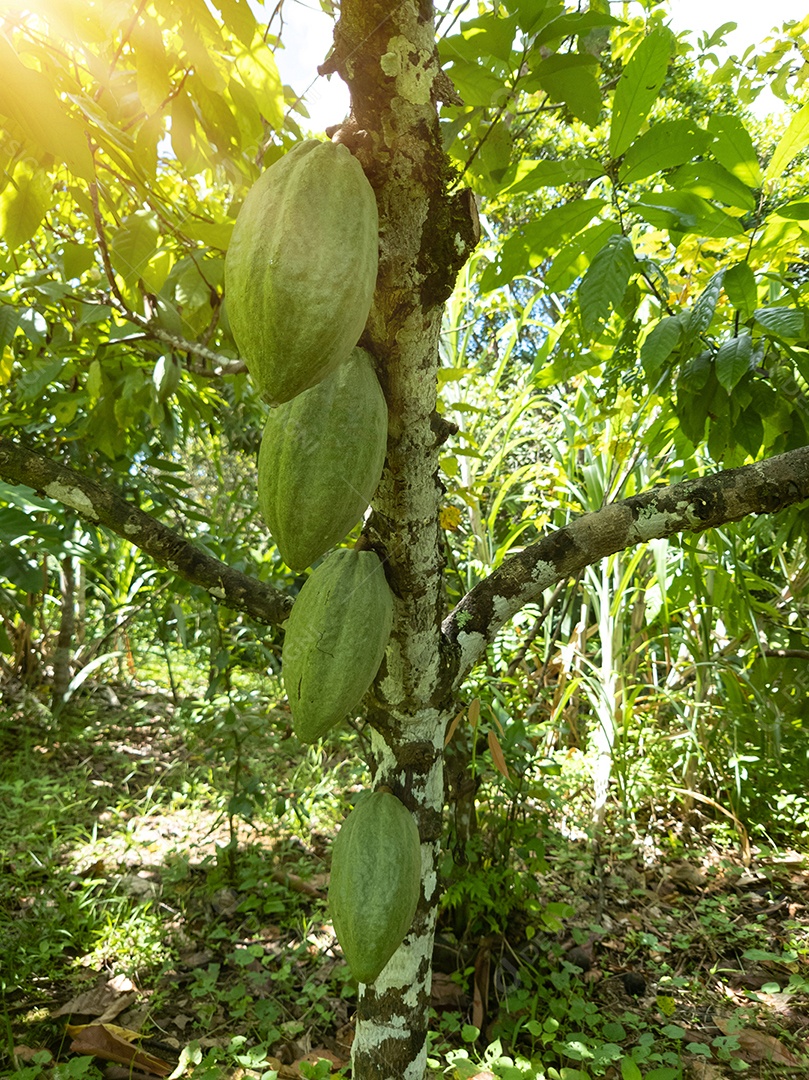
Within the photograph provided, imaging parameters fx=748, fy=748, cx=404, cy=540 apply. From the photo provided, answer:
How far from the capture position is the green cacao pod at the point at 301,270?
63 centimetres

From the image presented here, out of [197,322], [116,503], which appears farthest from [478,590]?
[197,322]

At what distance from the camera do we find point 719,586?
2.60m

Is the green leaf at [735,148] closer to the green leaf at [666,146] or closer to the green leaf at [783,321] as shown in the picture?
the green leaf at [666,146]

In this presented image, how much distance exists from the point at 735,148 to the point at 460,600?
35.8 inches

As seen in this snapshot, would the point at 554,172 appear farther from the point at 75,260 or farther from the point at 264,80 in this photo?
the point at 75,260

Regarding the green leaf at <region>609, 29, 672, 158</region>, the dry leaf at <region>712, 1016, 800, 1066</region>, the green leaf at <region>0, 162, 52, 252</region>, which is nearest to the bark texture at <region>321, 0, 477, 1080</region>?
the green leaf at <region>609, 29, 672, 158</region>

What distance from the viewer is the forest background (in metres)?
1.22

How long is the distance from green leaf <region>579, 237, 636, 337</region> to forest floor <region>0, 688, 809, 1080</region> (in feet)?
4.74

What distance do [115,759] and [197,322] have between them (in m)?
2.45

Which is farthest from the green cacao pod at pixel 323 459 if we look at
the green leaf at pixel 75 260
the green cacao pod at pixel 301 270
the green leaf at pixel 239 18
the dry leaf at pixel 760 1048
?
the dry leaf at pixel 760 1048

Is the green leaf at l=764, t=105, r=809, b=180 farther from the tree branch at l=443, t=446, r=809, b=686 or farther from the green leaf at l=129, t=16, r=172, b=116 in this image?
the green leaf at l=129, t=16, r=172, b=116

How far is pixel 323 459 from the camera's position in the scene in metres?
0.73

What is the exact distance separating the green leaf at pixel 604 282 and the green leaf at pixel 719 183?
20 centimetres

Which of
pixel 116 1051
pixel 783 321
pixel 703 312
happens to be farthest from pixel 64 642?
pixel 783 321
